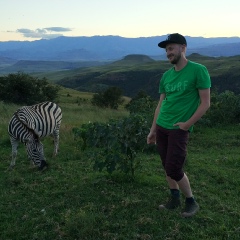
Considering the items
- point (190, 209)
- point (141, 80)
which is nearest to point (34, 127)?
point (190, 209)

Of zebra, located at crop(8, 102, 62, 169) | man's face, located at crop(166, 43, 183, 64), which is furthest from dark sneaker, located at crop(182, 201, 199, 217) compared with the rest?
zebra, located at crop(8, 102, 62, 169)

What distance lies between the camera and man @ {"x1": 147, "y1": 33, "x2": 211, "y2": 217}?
4527 millimetres

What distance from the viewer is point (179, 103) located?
4762 mm

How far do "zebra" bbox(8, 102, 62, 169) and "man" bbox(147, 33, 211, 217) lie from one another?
439cm

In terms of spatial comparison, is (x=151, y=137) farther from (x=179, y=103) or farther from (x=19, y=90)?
(x=19, y=90)

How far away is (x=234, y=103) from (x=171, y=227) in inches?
476

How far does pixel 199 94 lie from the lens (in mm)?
4574

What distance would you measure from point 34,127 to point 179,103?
607 centimetres

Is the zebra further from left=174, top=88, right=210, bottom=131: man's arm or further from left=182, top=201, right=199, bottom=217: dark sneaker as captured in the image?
left=174, top=88, right=210, bottom=131: man's arm

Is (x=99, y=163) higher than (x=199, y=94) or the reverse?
the reverse

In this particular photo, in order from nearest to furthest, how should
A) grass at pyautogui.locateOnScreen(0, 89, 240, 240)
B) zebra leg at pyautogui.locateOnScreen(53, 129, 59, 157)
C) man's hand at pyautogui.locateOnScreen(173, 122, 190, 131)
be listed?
man's hand at pyautogui.locateOnScreen(173, 122, 190, 131) → grass at pyautogui.locateOnScreen(0, 89, 240, 240) → zebra leg at pyautogui.locateOnScreen(53, 129, 59, 157)

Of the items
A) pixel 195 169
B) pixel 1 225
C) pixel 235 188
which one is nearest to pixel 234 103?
pixel 195 169

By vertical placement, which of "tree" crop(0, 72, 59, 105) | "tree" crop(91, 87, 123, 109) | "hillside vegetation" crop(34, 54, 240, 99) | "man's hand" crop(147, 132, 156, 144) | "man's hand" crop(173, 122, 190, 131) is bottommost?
"hillside vegetation" crop(34, 54, 240, 99)

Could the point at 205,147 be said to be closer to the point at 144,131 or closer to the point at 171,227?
the point at 144,131
